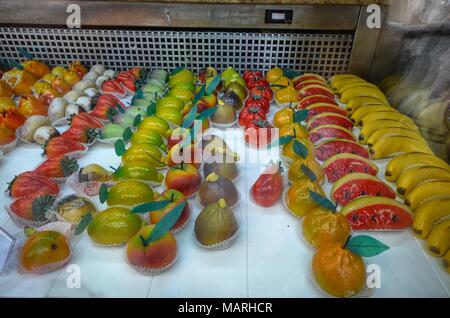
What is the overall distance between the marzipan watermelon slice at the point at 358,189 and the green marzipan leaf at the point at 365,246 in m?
0.39

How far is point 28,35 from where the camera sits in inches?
92.7

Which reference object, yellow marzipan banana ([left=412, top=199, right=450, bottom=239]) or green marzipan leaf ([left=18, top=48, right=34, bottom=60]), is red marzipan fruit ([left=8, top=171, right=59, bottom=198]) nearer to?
green marzipan leaf ([left=18, top=48, right=34, bottom=60])

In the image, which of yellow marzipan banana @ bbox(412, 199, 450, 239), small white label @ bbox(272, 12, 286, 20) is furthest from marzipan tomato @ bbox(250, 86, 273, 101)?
yellow marzipan banana @ bbox(412, 199, 450, 239)

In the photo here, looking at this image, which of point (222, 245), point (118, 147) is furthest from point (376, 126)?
point (118, 147)

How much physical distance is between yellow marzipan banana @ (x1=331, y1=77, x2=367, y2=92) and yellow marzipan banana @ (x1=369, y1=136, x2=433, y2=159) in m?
0.70

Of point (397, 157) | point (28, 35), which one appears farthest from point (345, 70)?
point (28, 35)

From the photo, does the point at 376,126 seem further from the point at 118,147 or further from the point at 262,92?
the point at 118,147

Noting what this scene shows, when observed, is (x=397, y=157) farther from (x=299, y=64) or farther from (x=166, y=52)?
(x=166, y=52)

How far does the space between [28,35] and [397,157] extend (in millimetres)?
2458

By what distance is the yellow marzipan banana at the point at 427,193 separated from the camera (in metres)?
Result: 1.38

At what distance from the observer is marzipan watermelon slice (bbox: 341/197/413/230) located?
1.34m

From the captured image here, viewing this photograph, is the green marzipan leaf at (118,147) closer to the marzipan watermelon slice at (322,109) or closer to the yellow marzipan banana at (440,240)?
the marzipan watermelon slice at (322,109)

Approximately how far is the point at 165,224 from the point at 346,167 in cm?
94

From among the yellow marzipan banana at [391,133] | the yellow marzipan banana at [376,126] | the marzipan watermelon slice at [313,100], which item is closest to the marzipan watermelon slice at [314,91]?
the marzipan watermelon slice at [313,100]
